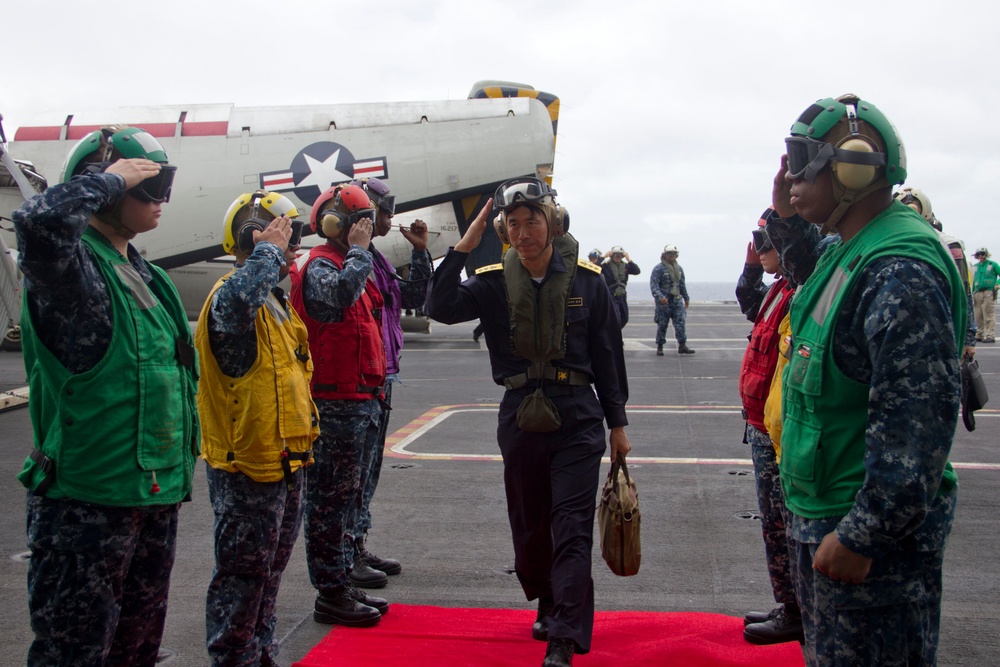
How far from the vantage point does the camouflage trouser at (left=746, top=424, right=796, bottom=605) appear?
3.99m

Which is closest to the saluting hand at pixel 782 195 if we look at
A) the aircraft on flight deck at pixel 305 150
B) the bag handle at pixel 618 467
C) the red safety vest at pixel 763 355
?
the red safety vest at pixel 763 355

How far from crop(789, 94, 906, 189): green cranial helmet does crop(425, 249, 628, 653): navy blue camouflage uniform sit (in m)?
1.64

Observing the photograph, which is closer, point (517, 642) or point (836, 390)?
point (836, 390)

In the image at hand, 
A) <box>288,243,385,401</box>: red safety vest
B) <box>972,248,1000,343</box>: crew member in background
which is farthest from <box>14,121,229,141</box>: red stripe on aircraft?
<box>972,248,1000,343</box>: crew member in background

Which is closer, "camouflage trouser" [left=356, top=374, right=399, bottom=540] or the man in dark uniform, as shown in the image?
the man in dark uniform

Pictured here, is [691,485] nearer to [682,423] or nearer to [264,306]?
[682,423]

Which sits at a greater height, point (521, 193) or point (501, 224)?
point (521, 193)

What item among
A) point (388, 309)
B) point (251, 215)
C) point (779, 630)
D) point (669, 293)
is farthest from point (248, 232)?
point (669, 293)

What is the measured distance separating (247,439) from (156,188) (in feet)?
3.23

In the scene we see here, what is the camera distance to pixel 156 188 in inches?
114

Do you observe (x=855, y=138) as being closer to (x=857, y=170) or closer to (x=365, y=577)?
(x=857, y=170)

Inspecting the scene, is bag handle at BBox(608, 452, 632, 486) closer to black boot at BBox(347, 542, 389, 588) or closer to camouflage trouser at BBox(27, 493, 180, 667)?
black boot at BBox(347, 542, 389, 588)

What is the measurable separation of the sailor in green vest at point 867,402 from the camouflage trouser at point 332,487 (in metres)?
2.36

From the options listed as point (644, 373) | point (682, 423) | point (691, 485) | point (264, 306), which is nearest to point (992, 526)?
point (691, 485)
